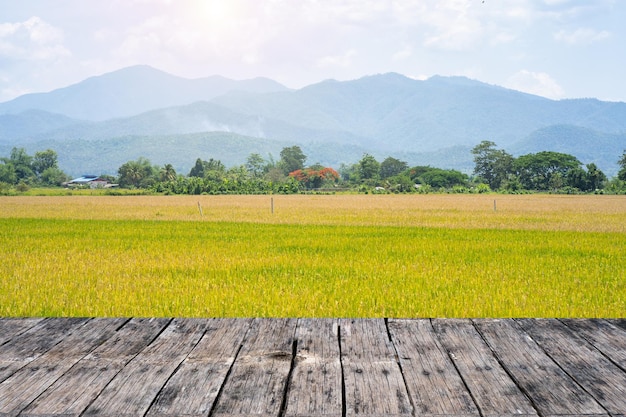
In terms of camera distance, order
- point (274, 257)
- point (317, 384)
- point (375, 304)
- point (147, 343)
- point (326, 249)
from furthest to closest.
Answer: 1. point (326, 249)
2. point (274, 257)
3. point (375, 304)
4. point (147, 343)
5. point (317, 384)

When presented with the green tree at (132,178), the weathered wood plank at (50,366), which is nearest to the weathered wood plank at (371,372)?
the weathered wood plank at (50,366)

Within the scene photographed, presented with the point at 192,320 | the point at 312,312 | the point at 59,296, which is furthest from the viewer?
the point at 59,296

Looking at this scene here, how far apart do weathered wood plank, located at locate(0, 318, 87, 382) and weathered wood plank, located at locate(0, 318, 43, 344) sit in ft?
0.13

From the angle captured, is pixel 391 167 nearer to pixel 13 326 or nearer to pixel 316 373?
pixel 13 326

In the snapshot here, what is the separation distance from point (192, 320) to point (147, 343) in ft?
1.78

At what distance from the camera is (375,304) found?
721 centimetres

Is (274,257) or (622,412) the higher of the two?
(622,412)

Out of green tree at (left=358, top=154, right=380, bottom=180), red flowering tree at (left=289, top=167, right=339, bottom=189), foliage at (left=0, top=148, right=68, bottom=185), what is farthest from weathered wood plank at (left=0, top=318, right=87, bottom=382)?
foliage at (left=0, top=148, right=68, bottom=185)

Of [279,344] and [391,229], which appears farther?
[391,229]

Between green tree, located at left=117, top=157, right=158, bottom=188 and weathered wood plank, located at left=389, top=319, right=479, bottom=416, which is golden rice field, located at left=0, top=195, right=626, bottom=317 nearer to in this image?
weathered wood plank, located at left=389, top=319, right=479, bottom=416

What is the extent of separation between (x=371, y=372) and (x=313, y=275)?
7.13 metres

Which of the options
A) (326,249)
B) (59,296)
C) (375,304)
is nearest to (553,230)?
(326,249)

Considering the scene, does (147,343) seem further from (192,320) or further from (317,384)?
(317,384)

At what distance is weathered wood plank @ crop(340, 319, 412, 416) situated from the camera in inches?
97.3
